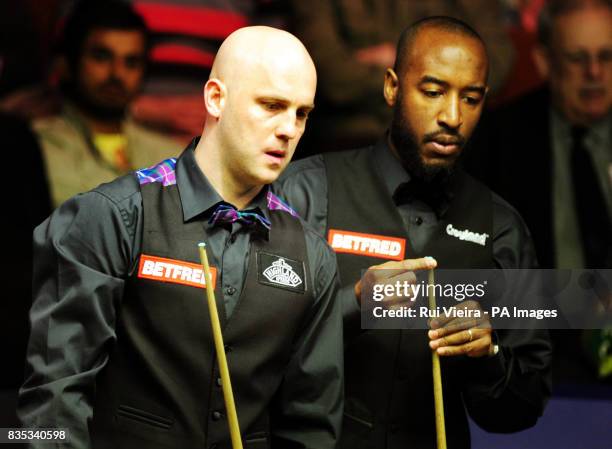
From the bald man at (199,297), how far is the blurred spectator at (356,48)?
185 cm

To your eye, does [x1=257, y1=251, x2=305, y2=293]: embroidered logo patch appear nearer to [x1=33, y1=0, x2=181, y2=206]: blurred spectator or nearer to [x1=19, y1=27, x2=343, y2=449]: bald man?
[x1=19, y1=27, x2=343, y2=449]: bald man

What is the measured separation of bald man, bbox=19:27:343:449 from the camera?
2086mm

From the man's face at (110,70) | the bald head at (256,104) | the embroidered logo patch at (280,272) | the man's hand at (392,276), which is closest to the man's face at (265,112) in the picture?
the bald head at (256,104)

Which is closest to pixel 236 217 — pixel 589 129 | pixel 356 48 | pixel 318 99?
pixel 318 99

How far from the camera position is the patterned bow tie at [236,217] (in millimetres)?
2242

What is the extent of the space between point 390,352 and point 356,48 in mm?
1873

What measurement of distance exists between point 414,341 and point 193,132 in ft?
6.27

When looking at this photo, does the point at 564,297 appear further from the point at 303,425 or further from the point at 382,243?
the point at 303,425

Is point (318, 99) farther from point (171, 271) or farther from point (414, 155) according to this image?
point (171, 271)

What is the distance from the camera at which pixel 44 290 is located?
212cm

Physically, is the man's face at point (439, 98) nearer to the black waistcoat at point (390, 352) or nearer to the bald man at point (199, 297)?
the black waistcoat at point (390, 352)

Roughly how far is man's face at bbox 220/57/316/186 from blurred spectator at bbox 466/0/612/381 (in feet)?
6.42

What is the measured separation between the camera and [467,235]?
274 centimetres

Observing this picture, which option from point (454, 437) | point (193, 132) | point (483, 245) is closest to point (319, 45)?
point (193, 132)
